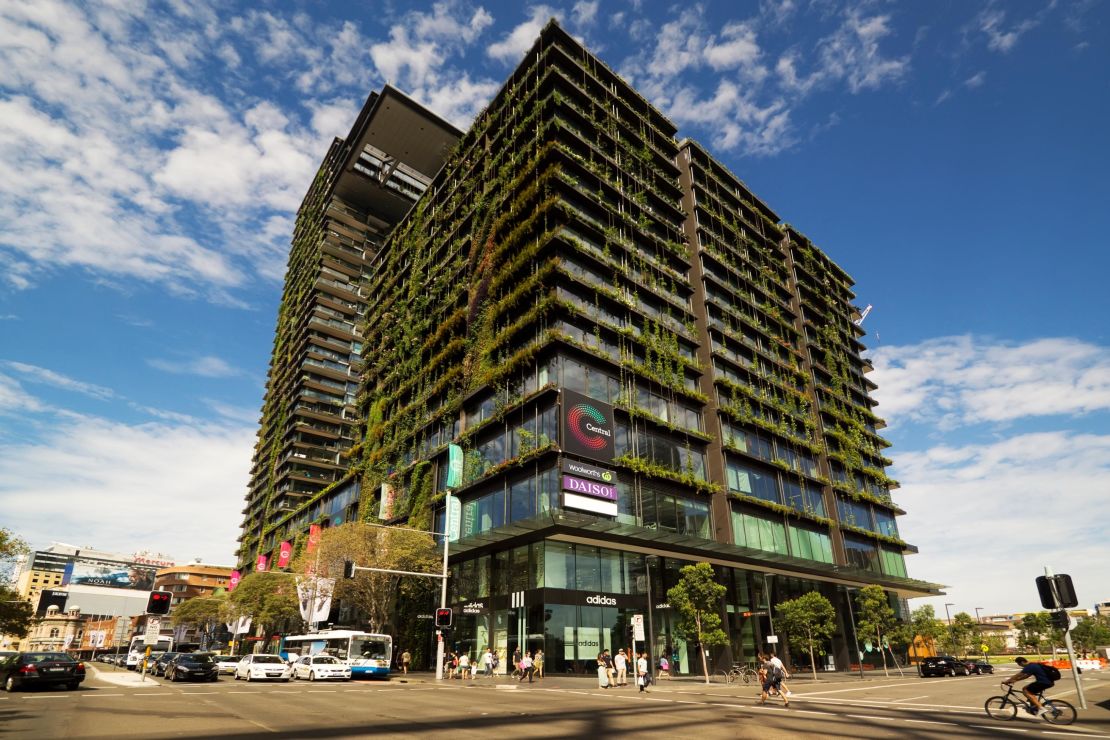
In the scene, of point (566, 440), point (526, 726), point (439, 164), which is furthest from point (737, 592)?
point (439, 164)

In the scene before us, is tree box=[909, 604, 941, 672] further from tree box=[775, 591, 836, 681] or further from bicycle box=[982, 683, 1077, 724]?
bicycle box=[982, 683, 1077, 724]

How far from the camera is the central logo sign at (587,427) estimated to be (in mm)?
40031

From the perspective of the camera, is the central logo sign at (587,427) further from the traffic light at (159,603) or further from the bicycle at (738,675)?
the traffic light at (159,603)

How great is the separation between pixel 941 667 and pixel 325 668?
41773 millimetres

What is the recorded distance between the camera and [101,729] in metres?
12.8

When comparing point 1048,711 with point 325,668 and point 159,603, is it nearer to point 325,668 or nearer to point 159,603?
point 159,603

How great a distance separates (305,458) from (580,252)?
6680 centimetres

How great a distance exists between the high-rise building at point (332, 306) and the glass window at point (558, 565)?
57923 mm

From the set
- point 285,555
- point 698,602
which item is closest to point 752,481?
point 698,602

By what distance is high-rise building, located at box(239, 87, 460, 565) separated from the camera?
94.1 metres

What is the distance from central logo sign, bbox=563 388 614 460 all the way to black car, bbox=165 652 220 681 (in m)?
23.2

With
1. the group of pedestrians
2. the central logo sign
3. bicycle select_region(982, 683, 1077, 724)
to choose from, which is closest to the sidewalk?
the group of pedestrians

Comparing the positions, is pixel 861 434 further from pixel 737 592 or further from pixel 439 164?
pixel 439 164

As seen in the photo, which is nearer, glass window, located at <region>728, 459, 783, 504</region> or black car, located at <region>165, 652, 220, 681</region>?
black car, located at <region>165, 652, 220, 681</region>
